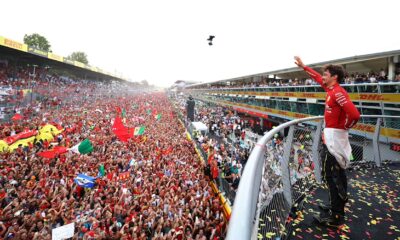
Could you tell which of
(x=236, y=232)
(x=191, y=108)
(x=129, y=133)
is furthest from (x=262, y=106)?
(x=236, y=232)

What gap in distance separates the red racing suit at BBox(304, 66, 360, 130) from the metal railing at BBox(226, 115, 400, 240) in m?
0.36

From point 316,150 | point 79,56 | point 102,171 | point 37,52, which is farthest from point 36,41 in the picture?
point 316,150

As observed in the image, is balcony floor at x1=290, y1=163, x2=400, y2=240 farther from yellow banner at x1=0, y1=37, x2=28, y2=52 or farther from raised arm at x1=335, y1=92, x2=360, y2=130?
yellow banner at x1=0, y1=37, x2=28, y2=52

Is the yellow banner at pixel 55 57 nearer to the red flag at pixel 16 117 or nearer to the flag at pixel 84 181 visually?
the red flag at pixel 16 117

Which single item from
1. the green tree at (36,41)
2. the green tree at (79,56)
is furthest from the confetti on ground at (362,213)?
the green tree at (79,56)

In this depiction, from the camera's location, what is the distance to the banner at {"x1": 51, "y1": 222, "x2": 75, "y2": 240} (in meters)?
5.64

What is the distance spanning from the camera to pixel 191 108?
2642cm

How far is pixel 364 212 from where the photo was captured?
9.54 ft

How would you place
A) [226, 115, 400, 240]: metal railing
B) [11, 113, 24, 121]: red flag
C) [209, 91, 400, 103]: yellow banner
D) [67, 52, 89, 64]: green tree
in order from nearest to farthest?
1. [226, 115, 400, 240]: metal railing
2. [209, 91, 400, 103]: yellow banner
3. [11, 113, 24, 121]: red flag
4. [67, 52, 89, 64]: green tree

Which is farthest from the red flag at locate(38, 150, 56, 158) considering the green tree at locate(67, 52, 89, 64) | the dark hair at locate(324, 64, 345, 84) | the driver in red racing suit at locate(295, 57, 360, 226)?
the green tree at locate(67, 52, 89, 64)

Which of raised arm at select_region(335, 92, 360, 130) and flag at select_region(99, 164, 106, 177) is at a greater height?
raised arm at select_region(335, 92, 360, 130)

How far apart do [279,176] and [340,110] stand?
1.07 metres

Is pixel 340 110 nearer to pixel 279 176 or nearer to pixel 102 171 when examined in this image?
pixel 279 176

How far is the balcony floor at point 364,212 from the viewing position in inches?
95.3
